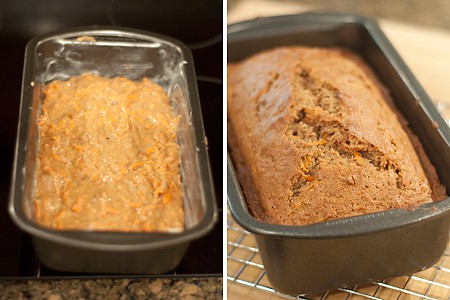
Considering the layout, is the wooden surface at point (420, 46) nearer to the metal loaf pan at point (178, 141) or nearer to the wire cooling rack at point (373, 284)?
the wire cooling rack at point (373, 284)

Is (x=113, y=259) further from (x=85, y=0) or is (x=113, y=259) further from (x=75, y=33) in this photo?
(x=85, y=0)

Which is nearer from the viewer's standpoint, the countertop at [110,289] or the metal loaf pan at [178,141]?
the metal loaf pan at [178,141]

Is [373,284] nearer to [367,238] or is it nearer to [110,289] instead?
[367,238]

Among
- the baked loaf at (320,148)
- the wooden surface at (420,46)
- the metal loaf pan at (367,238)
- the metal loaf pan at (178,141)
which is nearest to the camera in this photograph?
the metal loaf pan at (178,141)

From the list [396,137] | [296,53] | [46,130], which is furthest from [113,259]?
[296,53]

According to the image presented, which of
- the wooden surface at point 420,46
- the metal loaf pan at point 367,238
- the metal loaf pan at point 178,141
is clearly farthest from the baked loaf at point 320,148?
the wooden surface at point 420,46

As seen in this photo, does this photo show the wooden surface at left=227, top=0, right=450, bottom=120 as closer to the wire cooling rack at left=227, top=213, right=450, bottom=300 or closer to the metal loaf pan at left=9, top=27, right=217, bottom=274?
the wire cooling rack at left=227, top=213, right=450, bottom=300
